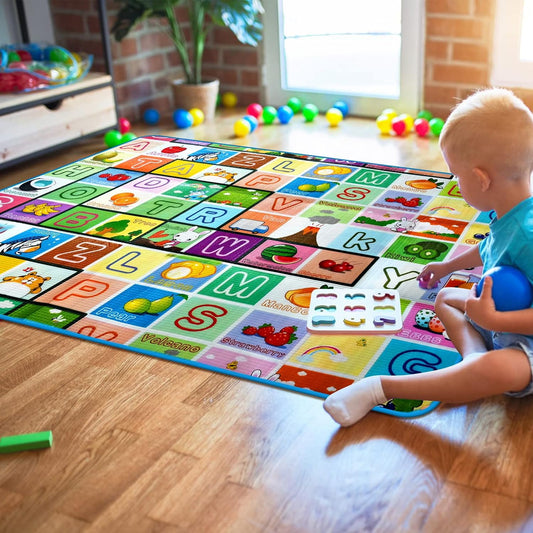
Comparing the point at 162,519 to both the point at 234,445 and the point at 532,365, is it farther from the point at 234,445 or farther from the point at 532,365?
the point at 532,365

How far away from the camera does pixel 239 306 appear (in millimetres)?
1698

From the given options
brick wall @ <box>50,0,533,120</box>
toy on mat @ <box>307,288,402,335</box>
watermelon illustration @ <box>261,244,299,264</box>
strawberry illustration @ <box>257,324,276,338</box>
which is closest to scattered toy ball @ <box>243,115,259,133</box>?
brick wall @ <box>50,0,533,120</box>

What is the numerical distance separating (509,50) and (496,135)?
1923 mm

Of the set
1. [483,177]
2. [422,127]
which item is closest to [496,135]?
[483,177]

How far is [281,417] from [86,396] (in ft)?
1.28

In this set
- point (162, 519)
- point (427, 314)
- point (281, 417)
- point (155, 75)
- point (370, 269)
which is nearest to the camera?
point (162, 519)

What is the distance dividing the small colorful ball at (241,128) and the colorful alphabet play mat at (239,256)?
29 centimetres

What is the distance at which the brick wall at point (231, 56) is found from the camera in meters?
2.97

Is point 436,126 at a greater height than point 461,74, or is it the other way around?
point 461,74

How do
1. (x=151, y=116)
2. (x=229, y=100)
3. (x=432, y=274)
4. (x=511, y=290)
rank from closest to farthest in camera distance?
(x=511, y=290)
(x=432, y=274)
(x=151, y=116)
(x=229, y=100)

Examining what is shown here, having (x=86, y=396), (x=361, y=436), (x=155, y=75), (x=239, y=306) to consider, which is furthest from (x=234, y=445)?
(x=155, y=75)

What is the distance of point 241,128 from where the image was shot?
10.2 feet

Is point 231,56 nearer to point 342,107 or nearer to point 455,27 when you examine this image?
point 342,107

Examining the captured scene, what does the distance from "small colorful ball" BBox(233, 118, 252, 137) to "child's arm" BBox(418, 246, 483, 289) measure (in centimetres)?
159
